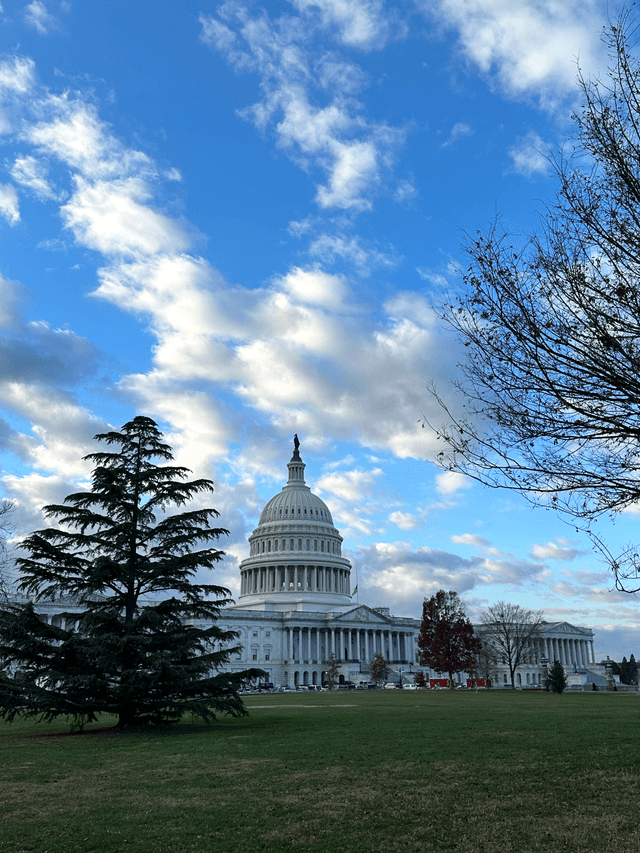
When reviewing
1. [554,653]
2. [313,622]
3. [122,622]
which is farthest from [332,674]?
[122,622]

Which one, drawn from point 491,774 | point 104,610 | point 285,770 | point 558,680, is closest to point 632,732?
point 491,774

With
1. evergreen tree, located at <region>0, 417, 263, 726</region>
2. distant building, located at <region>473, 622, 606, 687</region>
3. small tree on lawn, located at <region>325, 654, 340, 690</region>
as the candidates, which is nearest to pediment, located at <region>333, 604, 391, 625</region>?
small tree on lawn, located at <region>325, 654, 340, 690</region>

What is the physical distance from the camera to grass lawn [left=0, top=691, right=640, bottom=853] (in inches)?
452

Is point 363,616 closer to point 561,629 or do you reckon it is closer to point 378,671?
point 378,671

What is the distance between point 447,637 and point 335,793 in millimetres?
68792

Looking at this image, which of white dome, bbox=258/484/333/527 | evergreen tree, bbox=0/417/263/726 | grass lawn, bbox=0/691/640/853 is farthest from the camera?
white dome, bbox=258/484/333/527

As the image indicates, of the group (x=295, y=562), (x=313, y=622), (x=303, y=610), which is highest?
(x=295, y=562)

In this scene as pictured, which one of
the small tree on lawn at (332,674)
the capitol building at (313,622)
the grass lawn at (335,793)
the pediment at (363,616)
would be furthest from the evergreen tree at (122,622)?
the pediment at (363,616)

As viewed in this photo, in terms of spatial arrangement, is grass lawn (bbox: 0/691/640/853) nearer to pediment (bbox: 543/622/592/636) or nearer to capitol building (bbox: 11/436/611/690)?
capitol building (bbox: 11/436/611/690)

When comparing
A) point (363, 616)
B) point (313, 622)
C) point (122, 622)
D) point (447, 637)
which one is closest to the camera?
point (122, 622)

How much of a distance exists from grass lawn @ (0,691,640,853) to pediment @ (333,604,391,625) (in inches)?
4579

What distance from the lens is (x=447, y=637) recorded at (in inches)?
3142

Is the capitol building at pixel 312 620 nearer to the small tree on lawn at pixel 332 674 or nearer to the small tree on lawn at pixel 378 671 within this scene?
the small tree on lawn at pixel 332 674

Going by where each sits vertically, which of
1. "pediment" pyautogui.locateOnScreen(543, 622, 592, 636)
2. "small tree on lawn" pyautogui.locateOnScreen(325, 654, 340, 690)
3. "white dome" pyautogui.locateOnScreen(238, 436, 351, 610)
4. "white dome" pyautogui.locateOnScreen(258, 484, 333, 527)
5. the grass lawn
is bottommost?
"small tree on lawn" pyautogui.locateOnScreen(325, 654, 340, 690)
